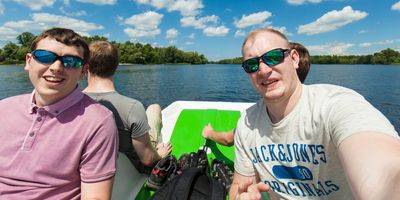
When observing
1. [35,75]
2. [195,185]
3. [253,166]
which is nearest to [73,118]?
[35,75]

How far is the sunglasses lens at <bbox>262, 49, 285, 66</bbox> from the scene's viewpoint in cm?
153

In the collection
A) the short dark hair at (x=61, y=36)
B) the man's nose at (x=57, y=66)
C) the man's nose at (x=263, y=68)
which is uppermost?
the short dark hair at (x=61, y=36)

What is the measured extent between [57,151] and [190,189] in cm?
98

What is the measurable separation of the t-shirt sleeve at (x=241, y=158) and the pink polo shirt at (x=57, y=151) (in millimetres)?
846

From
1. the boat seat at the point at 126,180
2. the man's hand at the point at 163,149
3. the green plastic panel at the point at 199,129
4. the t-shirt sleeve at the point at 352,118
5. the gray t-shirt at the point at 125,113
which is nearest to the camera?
the t-shirt sleeve at the point at 352,118

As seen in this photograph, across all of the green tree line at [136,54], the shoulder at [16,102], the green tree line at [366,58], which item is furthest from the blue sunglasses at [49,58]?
the green tree line at [366,58]

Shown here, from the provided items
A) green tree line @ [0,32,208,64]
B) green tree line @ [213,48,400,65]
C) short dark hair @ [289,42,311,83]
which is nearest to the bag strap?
short dark hair @ [289,42,311,83]

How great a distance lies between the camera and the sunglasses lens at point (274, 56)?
1526 mm

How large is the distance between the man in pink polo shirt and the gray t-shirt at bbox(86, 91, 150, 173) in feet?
1.26

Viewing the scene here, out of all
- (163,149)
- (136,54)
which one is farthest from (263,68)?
(136,54)

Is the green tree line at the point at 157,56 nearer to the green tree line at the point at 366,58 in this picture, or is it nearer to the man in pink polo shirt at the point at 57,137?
the green tree line at the point at 366,58

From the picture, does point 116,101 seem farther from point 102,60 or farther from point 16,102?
point 16,102

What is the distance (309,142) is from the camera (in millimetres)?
1387

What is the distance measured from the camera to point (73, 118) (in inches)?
60.0
